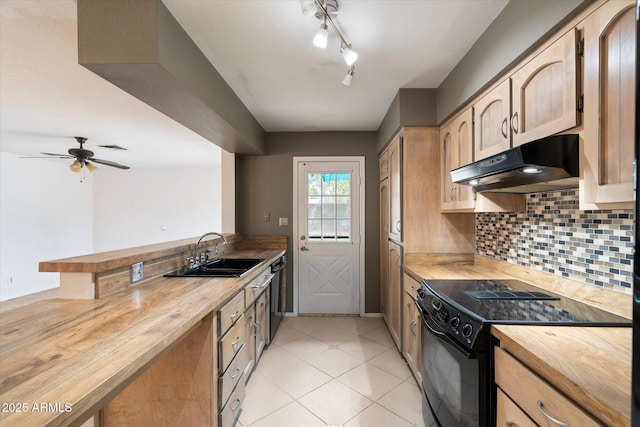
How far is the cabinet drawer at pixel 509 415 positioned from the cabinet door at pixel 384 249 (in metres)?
2.00

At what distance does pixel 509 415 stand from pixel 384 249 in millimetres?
2245

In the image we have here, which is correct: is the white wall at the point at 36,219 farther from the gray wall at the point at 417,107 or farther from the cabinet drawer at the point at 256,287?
the gray wall at the point at 417,107

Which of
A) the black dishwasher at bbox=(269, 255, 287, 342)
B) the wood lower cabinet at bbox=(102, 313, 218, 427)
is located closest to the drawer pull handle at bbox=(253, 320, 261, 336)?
the black dishwasher at bbox=(269, 255, 287, 342)

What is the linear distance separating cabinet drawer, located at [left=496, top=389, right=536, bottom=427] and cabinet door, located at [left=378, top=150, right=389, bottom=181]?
7.31 feet

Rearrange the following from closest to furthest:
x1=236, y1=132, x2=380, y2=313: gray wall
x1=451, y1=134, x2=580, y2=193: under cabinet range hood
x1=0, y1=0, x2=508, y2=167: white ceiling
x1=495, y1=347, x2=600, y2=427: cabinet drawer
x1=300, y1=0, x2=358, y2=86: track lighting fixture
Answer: x1=495, y1=347, x2=600, y2=427: cabinet drawer < x1=451, y1=134, x2=580, y2=193: under cabinet range hood < x1=300, y1=0, x2=358, y2=86: track lighting fixture < x1=0, y1=0, x2=508, y2=167: white ceiling < x1=236, y1=132, x2=380, y2=313: gray wall

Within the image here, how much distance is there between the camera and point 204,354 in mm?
1325

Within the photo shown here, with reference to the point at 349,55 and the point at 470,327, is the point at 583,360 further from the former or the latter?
the point at 349,55

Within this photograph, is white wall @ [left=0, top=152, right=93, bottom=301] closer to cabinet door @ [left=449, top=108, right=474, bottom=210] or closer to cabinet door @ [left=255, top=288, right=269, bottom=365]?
cabinet door @ [left=255, top=288, right=269, bottom=365]

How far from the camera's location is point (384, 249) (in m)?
3.18

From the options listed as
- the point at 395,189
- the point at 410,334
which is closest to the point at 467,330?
the point at 410,334

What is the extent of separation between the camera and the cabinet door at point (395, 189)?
7.82 ft

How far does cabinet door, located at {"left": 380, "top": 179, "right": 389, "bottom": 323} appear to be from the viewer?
9.92 feet

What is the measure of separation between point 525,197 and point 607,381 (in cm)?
129

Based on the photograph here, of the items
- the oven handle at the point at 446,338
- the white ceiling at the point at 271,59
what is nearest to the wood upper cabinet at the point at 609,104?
the white ceiling at the point at 271,59
